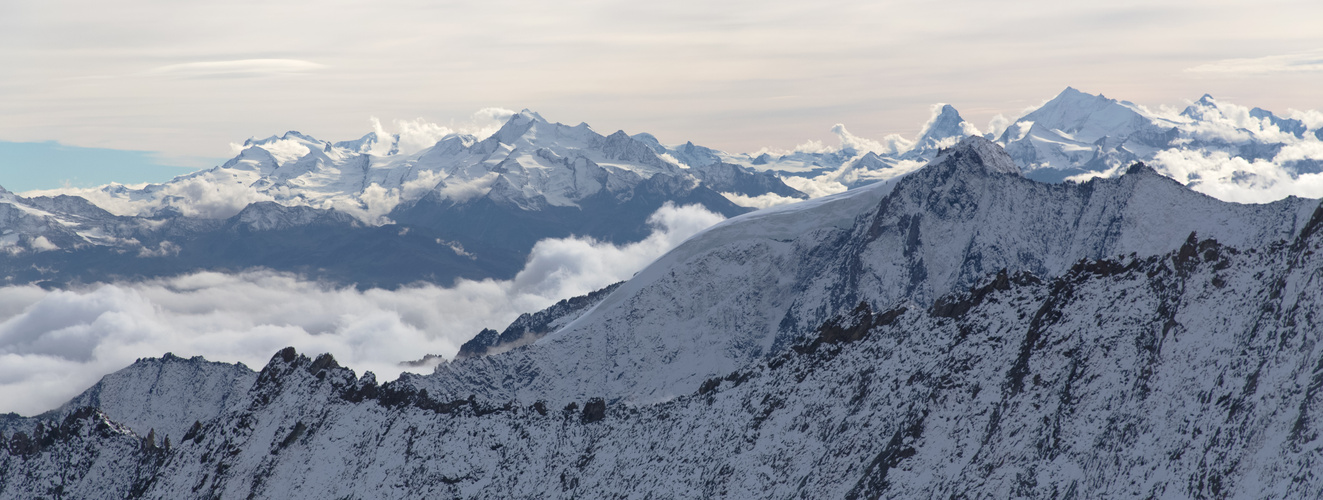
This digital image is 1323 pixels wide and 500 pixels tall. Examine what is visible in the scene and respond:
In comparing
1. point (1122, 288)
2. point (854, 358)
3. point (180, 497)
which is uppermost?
point (1122, 288)

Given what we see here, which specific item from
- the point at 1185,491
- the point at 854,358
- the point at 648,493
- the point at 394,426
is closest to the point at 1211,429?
the point at 1185,491

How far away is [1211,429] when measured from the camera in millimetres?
111750

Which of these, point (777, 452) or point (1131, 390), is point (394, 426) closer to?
point (777, 452)

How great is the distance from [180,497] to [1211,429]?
152161 millimetres

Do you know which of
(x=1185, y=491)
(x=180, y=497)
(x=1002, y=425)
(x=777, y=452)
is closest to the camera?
(x=1185, y=491)

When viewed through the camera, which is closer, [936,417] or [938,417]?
[938,417]

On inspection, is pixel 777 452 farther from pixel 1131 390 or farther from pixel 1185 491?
pixel 1185 491

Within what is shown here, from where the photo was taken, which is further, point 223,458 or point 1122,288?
point 223,458

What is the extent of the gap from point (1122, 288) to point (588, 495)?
78.9 metres

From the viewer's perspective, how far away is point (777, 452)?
514ft

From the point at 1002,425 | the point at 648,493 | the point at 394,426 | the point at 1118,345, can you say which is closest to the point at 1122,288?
the point at 1118,345

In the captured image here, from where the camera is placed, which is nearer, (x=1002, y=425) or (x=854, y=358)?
(x=1002, y=425)

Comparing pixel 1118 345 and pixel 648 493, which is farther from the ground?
pixel 1118 345

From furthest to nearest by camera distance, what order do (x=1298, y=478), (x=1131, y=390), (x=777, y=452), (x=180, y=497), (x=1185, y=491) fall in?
(x=180, y=497) → (x=777, y=452) → (x=1131, y=390) → (x=1185, y=491) → (x=1298, y=478)
